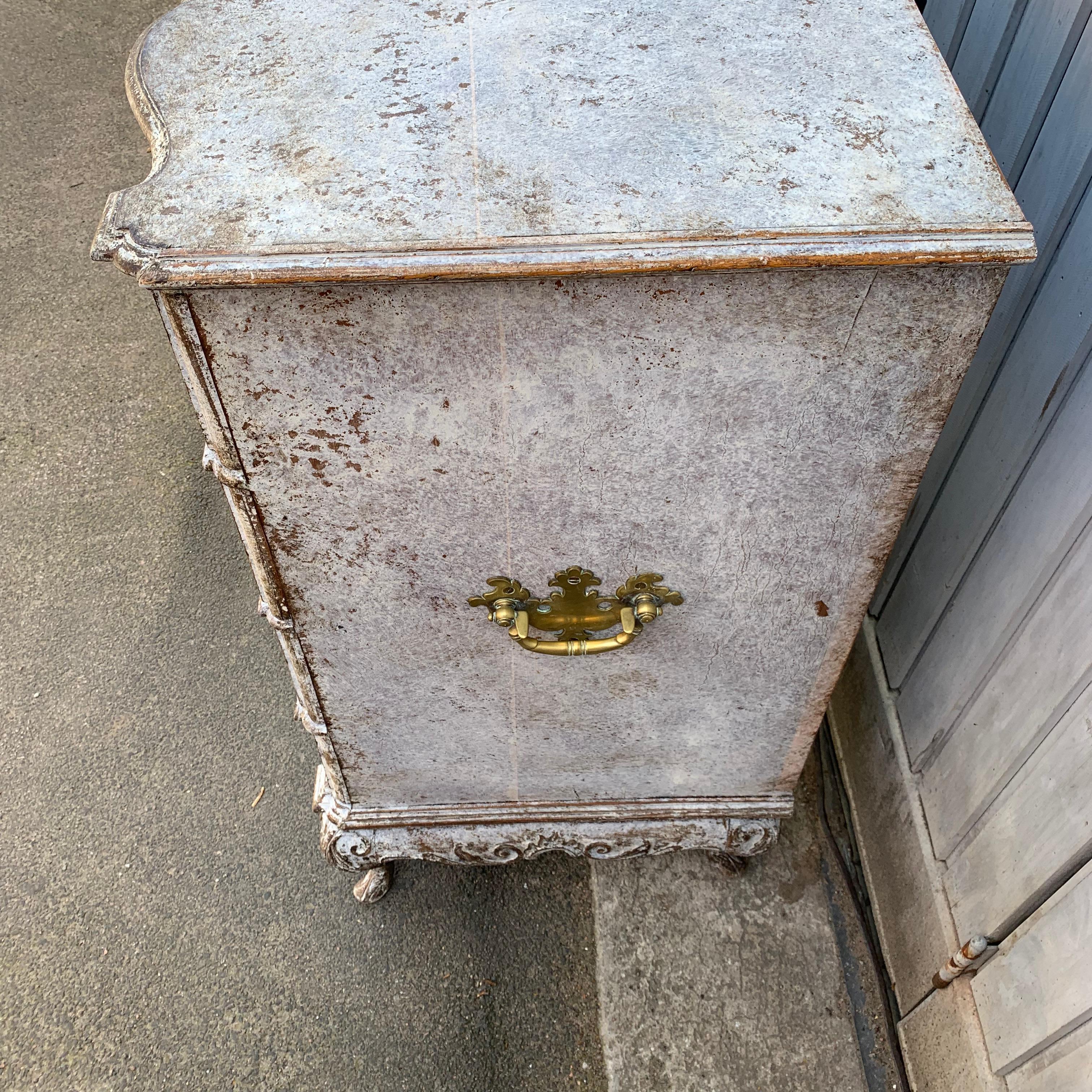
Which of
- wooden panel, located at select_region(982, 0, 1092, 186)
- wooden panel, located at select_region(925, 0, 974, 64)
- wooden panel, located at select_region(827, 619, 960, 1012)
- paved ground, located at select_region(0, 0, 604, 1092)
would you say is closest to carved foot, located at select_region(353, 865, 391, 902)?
paved ground, located at select_region(0, 0, 604, 1092)

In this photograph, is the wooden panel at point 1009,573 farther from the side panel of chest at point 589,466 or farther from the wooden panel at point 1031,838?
the side panel of chest at point 589,466

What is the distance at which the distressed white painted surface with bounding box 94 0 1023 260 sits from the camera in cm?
77

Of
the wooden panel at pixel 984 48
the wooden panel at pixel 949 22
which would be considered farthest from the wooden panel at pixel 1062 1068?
the wooden panel at pixel 949 22

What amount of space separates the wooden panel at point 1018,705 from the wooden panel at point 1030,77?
54cm

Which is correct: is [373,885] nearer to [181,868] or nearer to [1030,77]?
[181,868]

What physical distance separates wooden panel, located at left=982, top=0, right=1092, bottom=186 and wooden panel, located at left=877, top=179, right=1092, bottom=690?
0.58ft

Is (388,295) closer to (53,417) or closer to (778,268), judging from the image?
(778,268)

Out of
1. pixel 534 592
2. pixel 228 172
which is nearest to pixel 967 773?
pixel 534 592

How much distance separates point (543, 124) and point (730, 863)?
1269 mm

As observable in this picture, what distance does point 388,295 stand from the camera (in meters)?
0.77

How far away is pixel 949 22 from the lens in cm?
145

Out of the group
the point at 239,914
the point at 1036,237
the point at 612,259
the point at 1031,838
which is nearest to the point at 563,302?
the point at 612,259

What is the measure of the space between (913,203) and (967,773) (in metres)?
0.90

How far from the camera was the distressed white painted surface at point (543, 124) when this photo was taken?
30.5 inches
